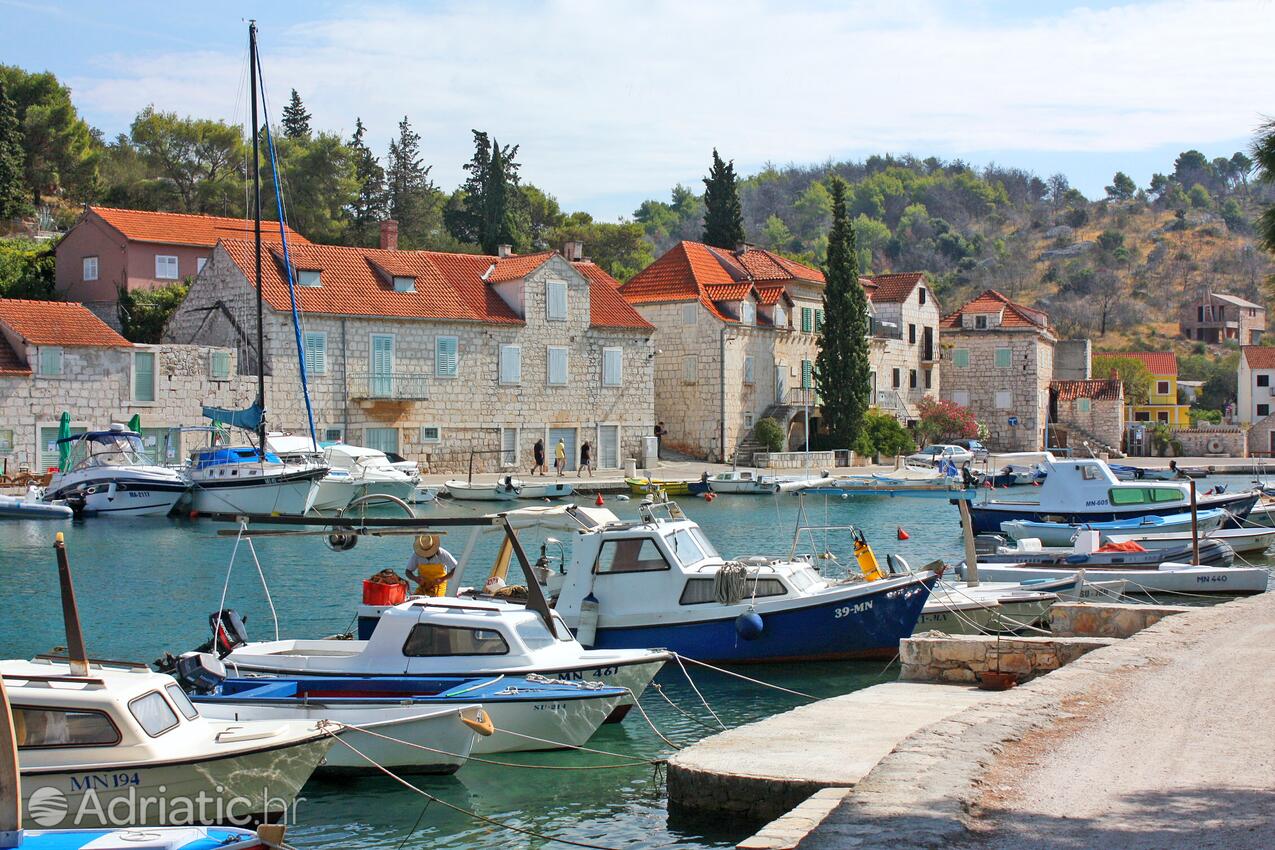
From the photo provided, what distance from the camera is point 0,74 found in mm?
69562

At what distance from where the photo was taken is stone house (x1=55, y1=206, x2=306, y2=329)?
5731cm

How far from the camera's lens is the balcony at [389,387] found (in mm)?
51500

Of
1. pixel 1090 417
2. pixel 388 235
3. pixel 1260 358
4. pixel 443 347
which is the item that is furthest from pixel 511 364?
pixel 1260 358

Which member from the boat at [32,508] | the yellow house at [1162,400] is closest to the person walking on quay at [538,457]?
the boat at [32,508]

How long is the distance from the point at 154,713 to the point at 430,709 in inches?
132

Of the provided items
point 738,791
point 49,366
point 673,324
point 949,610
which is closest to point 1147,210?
point 673,324

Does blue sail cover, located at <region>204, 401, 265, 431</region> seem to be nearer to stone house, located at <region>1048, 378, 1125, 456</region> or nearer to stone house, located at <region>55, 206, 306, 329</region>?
stone house, located at <region>55, 206, 306, 329</region>

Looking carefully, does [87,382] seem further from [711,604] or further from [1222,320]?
[1222,320]

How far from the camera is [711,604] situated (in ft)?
66.4

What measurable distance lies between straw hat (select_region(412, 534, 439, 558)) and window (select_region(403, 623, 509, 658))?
2855 mm

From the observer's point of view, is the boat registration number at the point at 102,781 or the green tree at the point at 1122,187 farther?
the green tree at the point at 1122,187

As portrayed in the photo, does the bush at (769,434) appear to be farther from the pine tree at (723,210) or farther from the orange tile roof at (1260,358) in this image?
the orange tile roof at (1260,358)

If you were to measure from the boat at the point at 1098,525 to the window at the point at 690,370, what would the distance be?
27.3 meters

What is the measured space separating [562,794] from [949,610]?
30.7 ft
